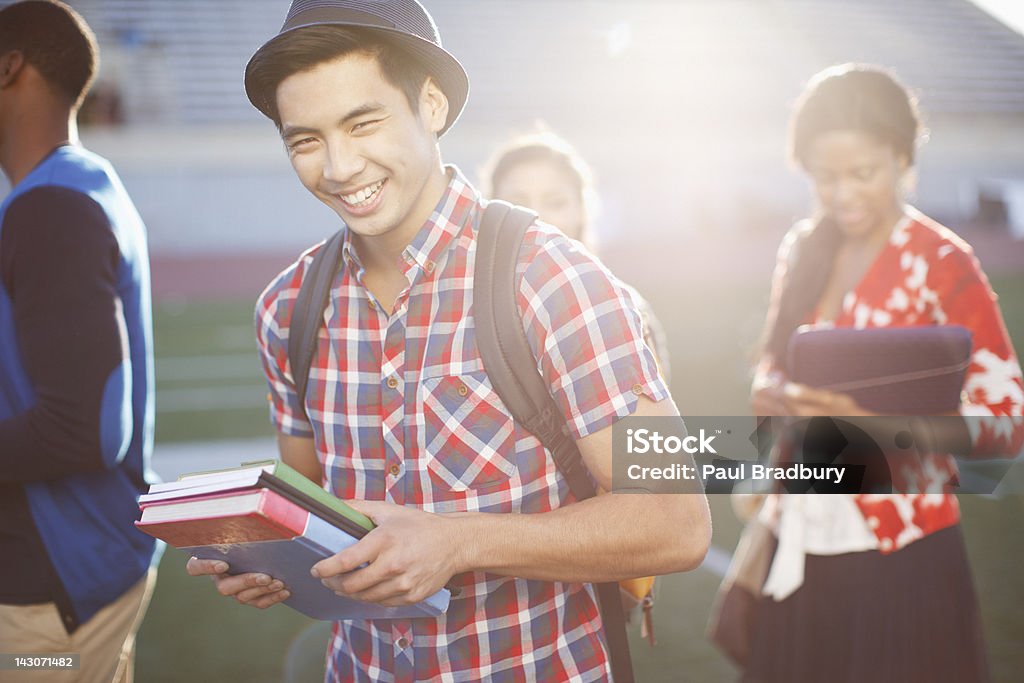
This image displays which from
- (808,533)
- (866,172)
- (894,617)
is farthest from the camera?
(866,172)

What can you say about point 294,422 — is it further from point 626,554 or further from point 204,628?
point 204,628

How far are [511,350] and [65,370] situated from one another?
1047 mm

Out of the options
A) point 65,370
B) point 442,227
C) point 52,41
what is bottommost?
point 65,370

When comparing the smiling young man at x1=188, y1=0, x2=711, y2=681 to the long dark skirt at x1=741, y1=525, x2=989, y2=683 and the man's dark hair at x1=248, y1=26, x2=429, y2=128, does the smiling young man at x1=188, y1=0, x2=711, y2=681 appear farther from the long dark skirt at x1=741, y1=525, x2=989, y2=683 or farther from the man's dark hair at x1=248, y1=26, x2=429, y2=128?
the long dark skirt at x1=741, y1=525, x2=989, y2=683

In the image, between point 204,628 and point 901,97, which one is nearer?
point 901,97

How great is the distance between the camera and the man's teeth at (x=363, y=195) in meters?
1.68

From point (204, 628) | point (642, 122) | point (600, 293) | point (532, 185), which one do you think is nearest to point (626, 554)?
point (600, 293)

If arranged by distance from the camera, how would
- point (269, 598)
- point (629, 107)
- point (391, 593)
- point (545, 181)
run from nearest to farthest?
point (391, 593)
point (269, 598)
point (545, 181)
point (629, 107)

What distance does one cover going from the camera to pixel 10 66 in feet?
7.15

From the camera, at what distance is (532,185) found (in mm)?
3875

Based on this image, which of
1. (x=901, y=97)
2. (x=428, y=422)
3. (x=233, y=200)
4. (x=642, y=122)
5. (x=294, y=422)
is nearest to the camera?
(x=428, y=422)

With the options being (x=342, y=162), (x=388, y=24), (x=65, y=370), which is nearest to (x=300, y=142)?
(x=342, y=162)

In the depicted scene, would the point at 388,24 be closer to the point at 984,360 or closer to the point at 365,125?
the point at 365,125

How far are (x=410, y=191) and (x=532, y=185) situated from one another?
2.23 metres
